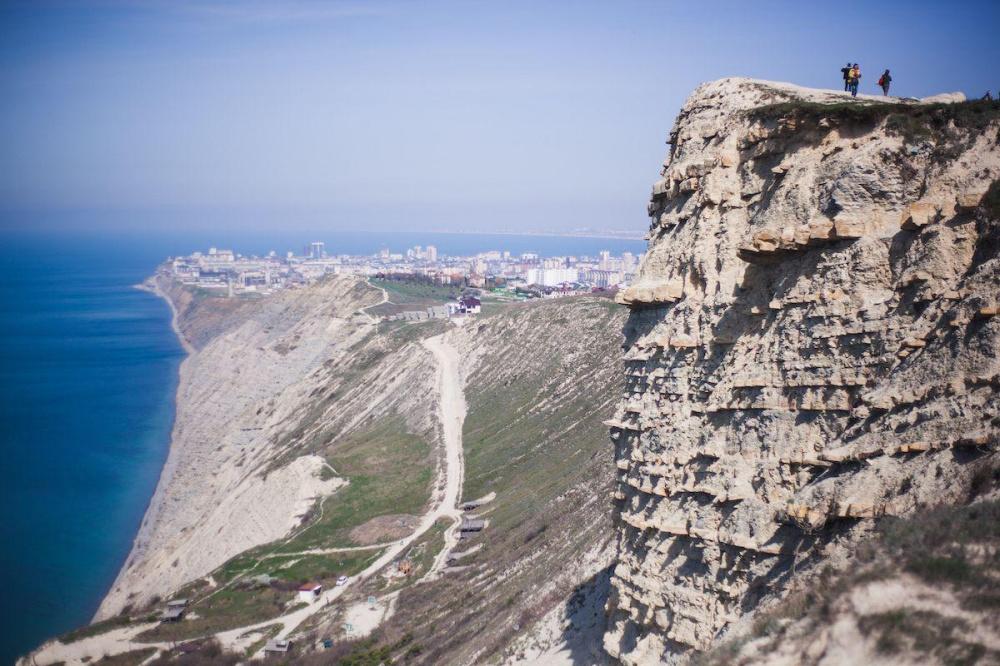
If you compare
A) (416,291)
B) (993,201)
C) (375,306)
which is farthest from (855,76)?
(416,291)

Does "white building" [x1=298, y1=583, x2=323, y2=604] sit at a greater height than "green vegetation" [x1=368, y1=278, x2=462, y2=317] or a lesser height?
lesser

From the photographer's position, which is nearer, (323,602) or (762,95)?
(762,95)

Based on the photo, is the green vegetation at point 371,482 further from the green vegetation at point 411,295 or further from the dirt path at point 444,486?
the green vegetation at point 411,295

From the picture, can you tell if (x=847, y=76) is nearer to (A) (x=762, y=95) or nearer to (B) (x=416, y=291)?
(A) (x=762, y=95)

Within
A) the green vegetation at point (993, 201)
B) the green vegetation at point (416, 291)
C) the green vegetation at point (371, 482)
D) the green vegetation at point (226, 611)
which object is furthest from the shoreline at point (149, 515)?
the green vegetation at point (993, 201)

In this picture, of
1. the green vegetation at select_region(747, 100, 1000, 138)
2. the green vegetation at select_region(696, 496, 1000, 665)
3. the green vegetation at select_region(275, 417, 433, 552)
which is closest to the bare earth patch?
the green vegetation at select_region(275, 417, 433, 552)

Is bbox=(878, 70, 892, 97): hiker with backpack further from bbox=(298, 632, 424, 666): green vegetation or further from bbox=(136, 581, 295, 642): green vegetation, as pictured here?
bbox=(136, 581, 295, 642): green vegetation
